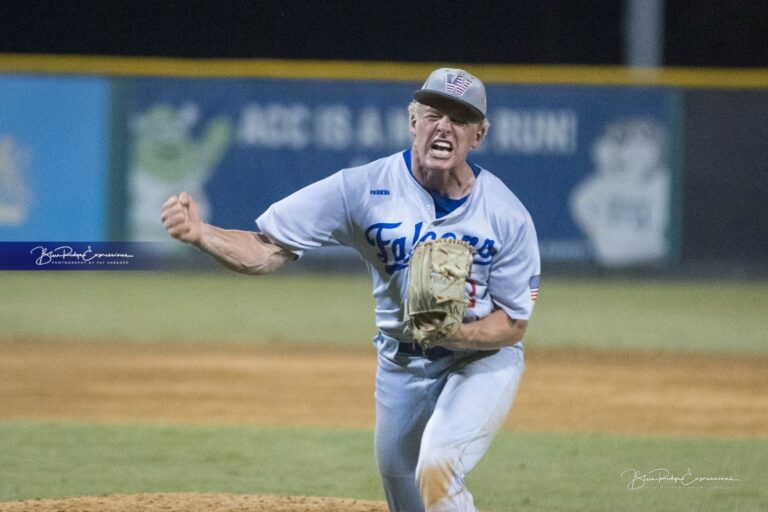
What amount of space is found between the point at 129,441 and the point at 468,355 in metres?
3.19

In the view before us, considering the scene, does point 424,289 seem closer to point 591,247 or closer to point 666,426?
point 666,426

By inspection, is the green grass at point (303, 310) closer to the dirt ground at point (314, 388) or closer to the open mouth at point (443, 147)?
the dirt ground at point (314, 388)

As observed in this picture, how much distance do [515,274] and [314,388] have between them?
4626 mm

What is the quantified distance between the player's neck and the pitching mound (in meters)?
1.60

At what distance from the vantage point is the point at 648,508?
17.5 feet

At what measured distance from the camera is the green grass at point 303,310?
10492 mm

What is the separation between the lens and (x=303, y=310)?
460 inches

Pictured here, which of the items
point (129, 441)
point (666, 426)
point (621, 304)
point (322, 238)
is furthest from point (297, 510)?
point (621, 304)

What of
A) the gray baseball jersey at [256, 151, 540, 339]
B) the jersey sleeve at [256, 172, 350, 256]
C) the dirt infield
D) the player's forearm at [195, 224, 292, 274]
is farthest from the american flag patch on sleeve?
the dirt infield

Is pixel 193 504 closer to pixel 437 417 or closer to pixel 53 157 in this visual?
pixel 437 417

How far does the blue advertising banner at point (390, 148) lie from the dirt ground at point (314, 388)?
2.59 m

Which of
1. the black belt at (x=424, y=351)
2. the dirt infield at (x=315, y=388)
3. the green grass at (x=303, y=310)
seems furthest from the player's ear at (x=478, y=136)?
the green grass at (x=303, y=310)

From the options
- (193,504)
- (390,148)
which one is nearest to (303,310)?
(390,148)

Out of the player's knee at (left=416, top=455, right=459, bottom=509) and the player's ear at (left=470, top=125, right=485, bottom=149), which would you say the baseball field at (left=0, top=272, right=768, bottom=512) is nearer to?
the player's knee at (left=416, top=455, right=459, bottom=509)
